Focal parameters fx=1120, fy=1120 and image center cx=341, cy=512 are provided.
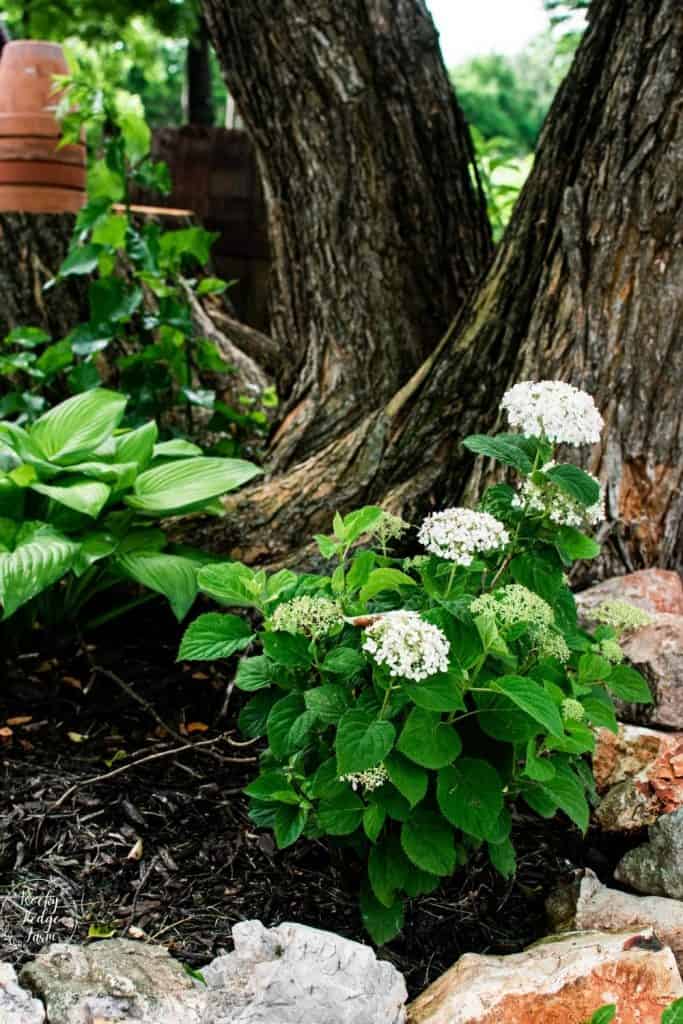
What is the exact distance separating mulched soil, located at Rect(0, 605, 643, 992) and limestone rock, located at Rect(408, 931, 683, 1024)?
0.91 feet

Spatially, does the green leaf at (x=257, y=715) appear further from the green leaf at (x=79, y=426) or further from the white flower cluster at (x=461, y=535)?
the green leaf at (x=79, y=426)

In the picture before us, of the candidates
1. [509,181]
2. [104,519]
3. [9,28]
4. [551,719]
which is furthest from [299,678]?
[9,28]

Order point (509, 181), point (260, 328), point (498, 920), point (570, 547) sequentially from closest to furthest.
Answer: point (570, 547) → point (498, 920) → point (509, 181) → point (260, 328)

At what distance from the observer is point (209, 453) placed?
3.89 metres

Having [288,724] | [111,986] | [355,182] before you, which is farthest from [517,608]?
[355,182]

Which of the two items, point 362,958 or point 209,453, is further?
point 209,453

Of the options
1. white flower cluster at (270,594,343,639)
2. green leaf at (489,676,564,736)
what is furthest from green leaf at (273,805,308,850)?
green leaf at (489,676,564,736)

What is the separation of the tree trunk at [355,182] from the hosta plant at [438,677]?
5.06 feet

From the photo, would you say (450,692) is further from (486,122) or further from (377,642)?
(486,122)

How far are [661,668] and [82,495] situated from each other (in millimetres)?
1463

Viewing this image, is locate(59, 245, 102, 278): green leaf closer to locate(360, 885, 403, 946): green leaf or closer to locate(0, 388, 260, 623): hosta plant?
locate(0, 388, 260, 623): hosta plant

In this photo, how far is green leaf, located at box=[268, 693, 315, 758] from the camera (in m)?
2.01

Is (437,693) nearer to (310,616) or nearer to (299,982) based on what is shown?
(310,616)

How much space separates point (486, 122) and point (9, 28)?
12362 mm
